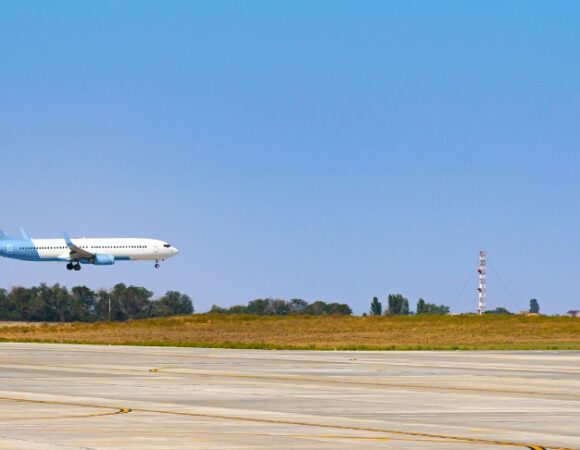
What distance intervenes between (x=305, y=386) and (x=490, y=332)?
9275 cm

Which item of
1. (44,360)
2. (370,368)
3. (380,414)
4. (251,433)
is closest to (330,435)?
(251,433)

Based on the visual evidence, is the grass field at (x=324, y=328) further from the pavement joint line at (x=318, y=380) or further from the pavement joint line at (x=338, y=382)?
the pavement joint line at (x=338, y=382)

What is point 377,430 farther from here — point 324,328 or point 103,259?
point 103,259

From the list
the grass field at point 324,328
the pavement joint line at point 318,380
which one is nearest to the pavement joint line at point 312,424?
the pavement joint line at point 318,380

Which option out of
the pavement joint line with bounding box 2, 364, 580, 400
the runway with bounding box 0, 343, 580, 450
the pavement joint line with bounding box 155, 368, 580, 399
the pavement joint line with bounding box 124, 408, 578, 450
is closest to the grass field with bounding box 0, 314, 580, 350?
the runway with bounding box 0, 343, 580, 450

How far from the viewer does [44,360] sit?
61.5 meters

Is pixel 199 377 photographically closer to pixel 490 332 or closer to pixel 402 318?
pixel 490 332

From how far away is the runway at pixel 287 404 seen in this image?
25922 mm

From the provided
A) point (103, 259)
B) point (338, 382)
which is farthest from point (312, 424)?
point (103, 259)

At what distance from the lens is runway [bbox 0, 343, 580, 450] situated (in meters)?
25.9

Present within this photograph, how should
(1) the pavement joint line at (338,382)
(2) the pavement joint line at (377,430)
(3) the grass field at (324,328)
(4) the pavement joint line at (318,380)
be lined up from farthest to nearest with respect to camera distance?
(3) the grass field at (324,328), (1) the pavement joint line at (338,382), (4) the pavement joint line at (318,380), (2) the pavement joint line at (377,430)

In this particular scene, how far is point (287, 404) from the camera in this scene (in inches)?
1369

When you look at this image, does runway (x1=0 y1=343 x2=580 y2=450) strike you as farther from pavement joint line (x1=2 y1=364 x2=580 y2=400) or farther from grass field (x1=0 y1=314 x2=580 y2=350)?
grass field (x1=0 y1=314 x2=580 y2=350)

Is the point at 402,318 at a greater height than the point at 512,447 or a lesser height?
greater
